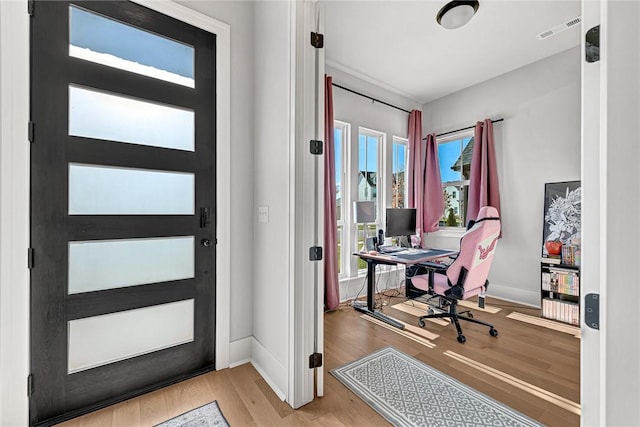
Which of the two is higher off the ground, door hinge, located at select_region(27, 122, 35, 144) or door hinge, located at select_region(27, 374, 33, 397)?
door hinge, located at select_region(27, 122, 35, 144)

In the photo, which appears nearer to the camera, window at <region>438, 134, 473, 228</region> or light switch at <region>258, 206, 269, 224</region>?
light switch at <region>258, 206, 269, 224</region>

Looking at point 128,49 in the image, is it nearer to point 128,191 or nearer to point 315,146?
point 128,191

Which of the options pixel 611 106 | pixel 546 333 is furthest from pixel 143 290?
pixel 546 333

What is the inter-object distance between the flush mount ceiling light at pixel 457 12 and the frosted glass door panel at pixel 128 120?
2279mm

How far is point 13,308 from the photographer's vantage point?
4.50 ft

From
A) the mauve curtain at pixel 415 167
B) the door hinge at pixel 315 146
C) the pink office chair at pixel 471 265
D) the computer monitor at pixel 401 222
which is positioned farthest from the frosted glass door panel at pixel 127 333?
the mauve curtain at pixel 415 167

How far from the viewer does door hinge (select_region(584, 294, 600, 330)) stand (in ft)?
1.71

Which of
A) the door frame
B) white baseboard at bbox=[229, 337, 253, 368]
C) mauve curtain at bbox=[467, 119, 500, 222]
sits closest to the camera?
the door frame

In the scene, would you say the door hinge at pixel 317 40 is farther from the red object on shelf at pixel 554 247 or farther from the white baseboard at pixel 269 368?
the red object on shelf at pixel 554 247

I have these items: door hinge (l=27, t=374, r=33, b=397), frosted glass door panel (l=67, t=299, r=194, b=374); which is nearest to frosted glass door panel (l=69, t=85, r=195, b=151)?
frosted glass door panel (l=67, t=299, r=194, b=374)

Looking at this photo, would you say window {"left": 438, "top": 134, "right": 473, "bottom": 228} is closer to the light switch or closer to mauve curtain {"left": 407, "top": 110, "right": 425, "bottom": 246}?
mauve curtain {"left": 407, "top": 110, "right": 425, "bottom": 246}

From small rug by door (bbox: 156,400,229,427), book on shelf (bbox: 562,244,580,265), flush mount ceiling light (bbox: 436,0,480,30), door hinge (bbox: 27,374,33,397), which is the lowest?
small rug by door (bbox: 156,400,229,427)

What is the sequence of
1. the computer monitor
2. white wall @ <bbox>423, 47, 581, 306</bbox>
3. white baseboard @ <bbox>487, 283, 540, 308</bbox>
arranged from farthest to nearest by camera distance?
the computer monitor → white baseboard @ <bbox>487, 283, 540, 308</bbox> → white wall @ <bbox>423, 47, 581, 306</bbox>

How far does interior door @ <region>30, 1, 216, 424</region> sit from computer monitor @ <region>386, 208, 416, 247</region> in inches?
86.3
